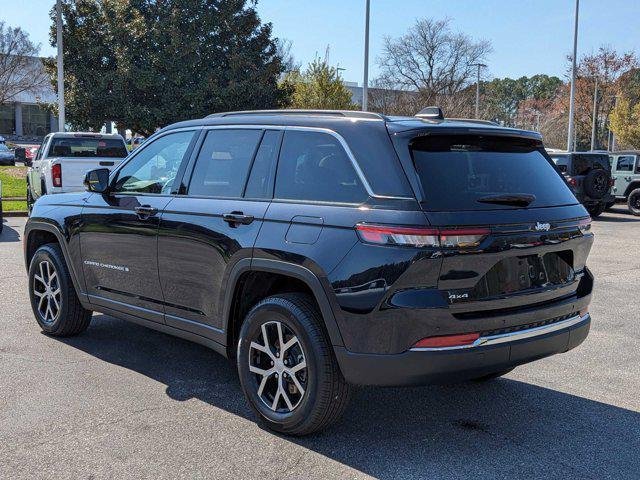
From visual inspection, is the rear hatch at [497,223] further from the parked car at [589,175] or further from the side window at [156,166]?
the parked car at [589,175]

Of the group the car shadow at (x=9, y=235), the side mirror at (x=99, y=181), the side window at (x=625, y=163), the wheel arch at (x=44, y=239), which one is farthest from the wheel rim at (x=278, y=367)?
the side window at (x=625, y=163)

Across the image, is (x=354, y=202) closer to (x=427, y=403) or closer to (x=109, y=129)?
(x=427, y=403)

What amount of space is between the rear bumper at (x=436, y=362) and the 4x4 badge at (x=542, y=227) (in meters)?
0.57

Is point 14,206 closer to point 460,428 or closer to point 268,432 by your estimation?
point 268,432

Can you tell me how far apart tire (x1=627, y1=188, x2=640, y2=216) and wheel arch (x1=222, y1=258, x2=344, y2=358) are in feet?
60.3

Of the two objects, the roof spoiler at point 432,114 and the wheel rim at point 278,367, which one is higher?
the roof spoiler at point 432,114

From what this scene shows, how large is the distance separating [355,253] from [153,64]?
86.4ft

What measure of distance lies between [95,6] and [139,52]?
304 centimetres

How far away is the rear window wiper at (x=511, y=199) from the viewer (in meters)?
3.55

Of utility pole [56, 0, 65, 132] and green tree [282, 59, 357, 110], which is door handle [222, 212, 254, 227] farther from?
green tree [282, 59, 357, 110]

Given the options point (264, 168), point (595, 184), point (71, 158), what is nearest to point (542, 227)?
point (264, 168)

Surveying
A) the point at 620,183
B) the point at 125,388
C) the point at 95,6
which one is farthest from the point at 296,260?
the point at 95,6

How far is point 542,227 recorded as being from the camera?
368cm

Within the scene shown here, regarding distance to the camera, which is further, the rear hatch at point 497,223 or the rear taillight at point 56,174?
the rear taillight at point 56,174
